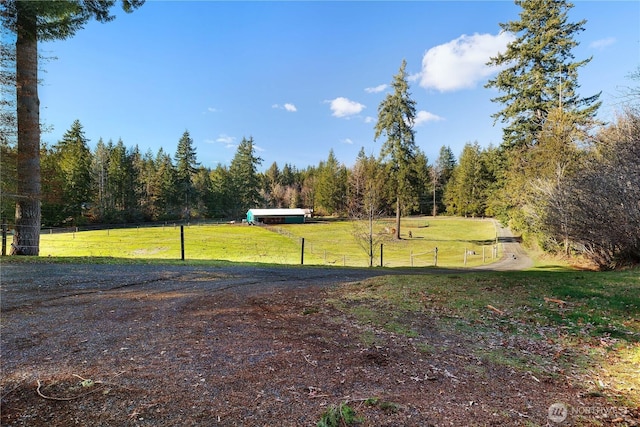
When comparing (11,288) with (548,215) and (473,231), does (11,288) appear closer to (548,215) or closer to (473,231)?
(548,215)

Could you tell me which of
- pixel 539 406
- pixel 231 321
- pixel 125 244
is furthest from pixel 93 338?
pixel 125 244

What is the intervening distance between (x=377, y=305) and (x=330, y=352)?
2.28 meters

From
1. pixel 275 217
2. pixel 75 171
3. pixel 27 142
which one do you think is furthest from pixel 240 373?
pixel 75 171

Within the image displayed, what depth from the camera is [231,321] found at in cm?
439

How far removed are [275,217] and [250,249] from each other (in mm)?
22289

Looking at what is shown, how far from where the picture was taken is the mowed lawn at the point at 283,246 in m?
26.6

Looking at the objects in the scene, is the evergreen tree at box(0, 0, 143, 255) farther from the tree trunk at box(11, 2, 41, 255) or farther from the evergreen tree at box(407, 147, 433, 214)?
the evergreen tree at box(407, 147, 433, 214)

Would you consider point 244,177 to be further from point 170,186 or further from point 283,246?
point 283,246

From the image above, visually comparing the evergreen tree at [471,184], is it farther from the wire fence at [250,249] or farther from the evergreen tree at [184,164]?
the evergreen tree at [184,164]

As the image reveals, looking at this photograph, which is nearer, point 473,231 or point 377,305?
point 377,305

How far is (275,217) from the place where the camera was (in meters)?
54.2

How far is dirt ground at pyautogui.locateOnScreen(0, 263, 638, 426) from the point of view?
2.30 m

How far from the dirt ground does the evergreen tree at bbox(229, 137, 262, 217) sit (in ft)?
193

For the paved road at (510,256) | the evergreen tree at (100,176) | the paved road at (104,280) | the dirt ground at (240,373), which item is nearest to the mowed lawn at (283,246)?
the paved road at (510,256)
